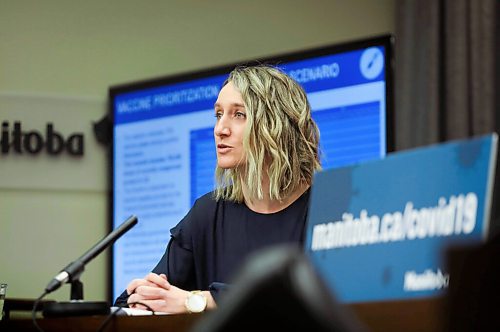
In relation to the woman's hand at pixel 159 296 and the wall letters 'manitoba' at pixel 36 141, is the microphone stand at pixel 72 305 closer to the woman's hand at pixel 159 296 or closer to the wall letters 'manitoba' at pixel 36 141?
the woman's hand at pixel 159 296

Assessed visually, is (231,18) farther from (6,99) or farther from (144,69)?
(6,99)

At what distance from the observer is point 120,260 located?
393cm

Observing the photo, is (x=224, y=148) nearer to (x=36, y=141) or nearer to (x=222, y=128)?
Result: (x=222, y=128)

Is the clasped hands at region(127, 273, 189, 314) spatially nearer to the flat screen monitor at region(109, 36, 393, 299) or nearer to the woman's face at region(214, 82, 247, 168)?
the woman's face at region(214, 82, 247, 168)

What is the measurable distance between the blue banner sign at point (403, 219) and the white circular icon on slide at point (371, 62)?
1.98 meters

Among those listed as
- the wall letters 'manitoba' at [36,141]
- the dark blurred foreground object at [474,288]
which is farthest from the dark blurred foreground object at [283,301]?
the wall letters 'manitoba' at [36,141]

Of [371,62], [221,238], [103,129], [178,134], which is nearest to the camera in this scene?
[221,238]

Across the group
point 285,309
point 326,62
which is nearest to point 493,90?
point 326,62

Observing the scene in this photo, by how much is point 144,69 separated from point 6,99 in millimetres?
602

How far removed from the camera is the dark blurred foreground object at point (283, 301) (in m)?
0.46

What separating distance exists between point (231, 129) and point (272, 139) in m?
0.12

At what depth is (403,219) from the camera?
132cm

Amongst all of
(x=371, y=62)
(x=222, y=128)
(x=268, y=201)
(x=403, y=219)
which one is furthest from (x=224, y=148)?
(x=403, y=219)

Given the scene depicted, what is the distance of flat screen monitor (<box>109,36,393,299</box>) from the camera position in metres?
3.52
